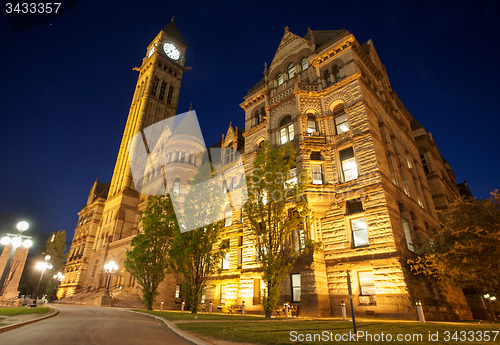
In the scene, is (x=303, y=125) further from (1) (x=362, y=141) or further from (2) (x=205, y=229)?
(2) (x=205, y=229)

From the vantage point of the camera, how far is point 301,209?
1969 centimetres

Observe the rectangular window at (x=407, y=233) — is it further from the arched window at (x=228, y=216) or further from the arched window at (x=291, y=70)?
the arched window at (x=291, y=70)

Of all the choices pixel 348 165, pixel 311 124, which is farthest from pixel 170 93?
pixel 348 165

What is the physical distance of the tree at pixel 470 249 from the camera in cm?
1578

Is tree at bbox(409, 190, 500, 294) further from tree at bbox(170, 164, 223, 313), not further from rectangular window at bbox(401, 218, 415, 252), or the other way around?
tree at bbox(170, 164, 223, 313)

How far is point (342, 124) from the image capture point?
24.5 metres

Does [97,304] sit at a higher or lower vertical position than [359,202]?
lower

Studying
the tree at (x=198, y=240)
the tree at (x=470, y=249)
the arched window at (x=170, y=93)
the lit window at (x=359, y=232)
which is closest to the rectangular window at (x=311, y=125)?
the lit window at (x=359, y=232)

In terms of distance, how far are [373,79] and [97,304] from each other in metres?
38.6

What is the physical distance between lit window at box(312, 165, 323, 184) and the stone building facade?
0.28 feet

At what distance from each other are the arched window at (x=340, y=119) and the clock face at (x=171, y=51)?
63.4 m

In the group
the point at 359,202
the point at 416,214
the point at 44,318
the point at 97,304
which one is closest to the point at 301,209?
the point at 359,202

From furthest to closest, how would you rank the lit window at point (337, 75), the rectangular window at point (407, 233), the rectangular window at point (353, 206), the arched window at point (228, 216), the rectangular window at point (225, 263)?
the arched window at point (228, 216) < the rectangular window at point (225, 263) < the lit window at point (337, 75) < the rectangular window at point (407, 233) < the rectangular window at point (353, 206)

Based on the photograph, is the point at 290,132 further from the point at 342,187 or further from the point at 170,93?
the point at 170,93
